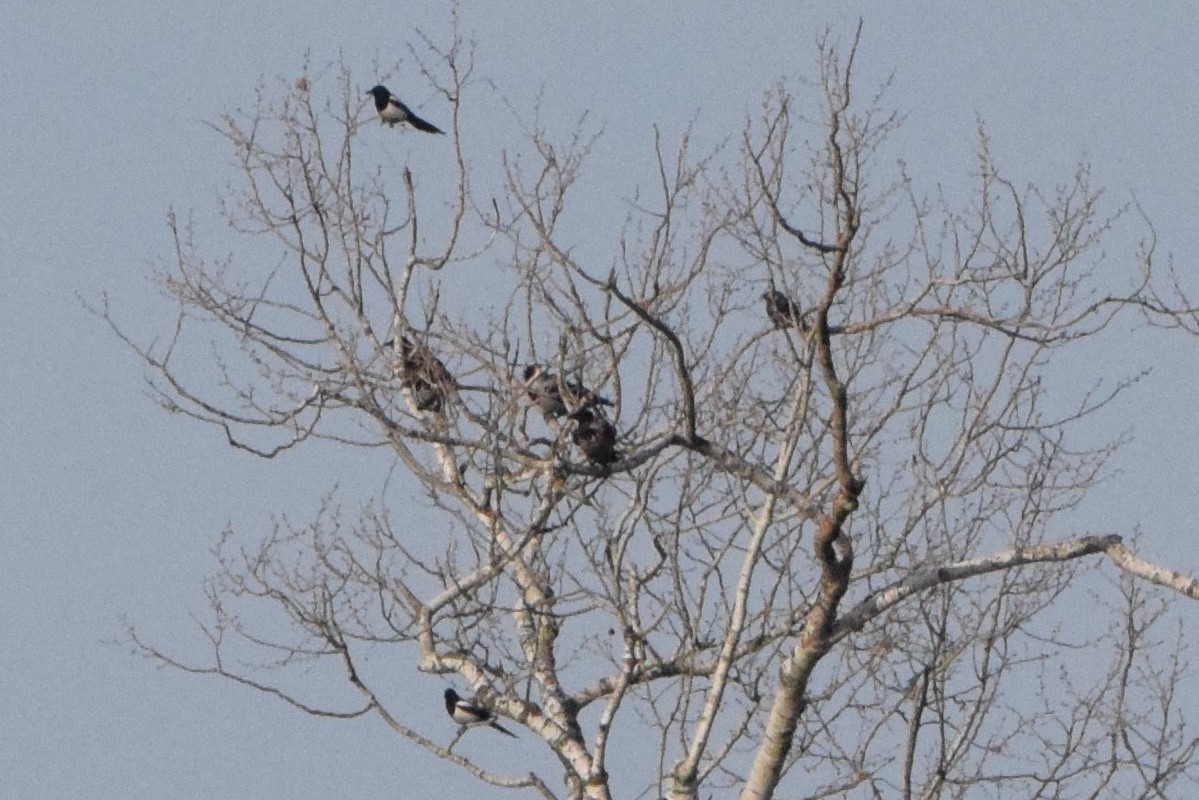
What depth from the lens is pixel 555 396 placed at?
7777mm

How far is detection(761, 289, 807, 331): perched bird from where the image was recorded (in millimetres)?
7452

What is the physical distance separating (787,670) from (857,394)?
206 centimetres

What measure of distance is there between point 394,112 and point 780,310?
14.7ft

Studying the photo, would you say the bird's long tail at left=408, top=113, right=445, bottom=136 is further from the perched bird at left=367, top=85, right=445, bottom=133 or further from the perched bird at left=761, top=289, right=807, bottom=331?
the perched bird at left=761, top=289, right=807, bottom=331

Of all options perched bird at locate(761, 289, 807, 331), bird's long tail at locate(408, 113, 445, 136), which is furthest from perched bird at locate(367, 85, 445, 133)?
perched bird at locate(761, 289, 807, 331)

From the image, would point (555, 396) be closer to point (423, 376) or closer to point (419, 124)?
point (423, 376)

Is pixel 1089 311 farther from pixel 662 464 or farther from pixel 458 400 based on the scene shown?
pixel 458 400

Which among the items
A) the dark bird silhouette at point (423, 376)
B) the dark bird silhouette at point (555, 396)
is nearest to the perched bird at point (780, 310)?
the dark bird silhouette at point (555, 396)

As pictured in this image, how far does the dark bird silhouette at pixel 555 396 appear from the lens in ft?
24.9

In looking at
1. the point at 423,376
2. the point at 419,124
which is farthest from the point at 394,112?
the point at 423,376

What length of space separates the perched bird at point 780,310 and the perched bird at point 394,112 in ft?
11.0

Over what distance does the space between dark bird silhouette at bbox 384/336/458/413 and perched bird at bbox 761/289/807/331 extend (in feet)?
4.70

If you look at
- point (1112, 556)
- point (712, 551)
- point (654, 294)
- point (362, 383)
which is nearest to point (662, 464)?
point (712, 551)

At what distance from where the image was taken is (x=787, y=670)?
7426 millimetres
